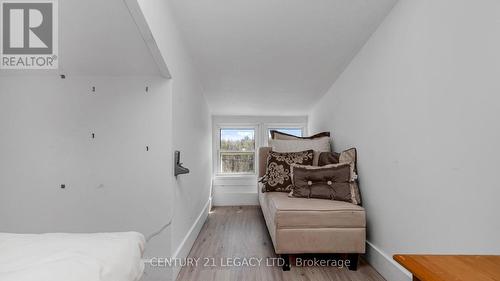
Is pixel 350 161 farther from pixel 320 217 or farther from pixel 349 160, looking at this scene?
pixel 320 217

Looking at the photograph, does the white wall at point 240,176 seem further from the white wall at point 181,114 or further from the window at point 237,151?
the white wall at point 181,114

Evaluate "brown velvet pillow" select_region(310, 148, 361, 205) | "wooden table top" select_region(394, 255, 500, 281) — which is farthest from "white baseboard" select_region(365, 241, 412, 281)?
"wooden table top" select_region(394, 255, 500, 281)

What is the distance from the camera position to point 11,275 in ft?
1.91

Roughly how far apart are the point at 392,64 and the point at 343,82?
1.03 metres

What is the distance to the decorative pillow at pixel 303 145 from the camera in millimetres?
3155

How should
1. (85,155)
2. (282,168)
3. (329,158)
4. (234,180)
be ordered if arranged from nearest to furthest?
(85,155), (329,158), (282,168), (234,180)

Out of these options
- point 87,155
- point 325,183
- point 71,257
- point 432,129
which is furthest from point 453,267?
point 87,155

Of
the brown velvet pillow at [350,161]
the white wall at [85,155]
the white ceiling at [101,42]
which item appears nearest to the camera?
the white ceiling at [101,42]

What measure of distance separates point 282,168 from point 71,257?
2450 millimetres

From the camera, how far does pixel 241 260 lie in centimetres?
214

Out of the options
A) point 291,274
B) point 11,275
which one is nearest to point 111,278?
point 11,275

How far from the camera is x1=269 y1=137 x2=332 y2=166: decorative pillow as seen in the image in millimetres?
3155

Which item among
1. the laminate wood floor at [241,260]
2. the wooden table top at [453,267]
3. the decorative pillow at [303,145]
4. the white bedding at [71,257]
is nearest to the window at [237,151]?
the decorative pillow at [303,145]

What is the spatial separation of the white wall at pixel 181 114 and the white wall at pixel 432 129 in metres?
1.57
